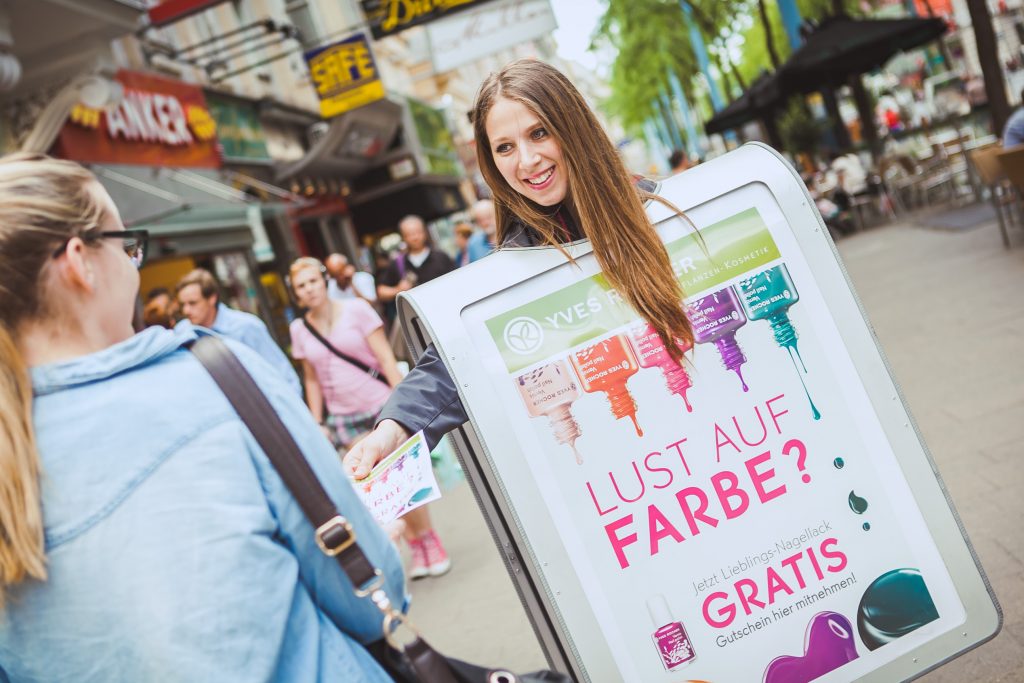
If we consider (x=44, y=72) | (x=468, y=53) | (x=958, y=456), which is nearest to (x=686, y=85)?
(x=468, y=53)

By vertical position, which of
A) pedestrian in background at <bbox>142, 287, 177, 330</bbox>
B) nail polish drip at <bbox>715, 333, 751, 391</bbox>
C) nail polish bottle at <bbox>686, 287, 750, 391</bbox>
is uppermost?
pedestrian in background at <bbox>142, 287, 177, 330</bbox>

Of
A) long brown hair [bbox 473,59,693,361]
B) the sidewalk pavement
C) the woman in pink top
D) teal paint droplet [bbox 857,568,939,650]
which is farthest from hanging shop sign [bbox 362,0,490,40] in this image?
teal paint droplet [bbox 857,568,939,650]

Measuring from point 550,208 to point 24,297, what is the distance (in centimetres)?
131

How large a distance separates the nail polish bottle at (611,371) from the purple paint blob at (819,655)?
59 cm

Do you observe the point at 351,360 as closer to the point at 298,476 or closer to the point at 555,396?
the point at 555,396

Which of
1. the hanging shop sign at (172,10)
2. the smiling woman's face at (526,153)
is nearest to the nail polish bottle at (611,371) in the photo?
the smiling woman's face at (526,153)

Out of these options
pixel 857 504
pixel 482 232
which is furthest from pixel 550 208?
pixel 482 232

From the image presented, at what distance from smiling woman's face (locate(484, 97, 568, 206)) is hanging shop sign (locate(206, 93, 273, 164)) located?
40.7ft

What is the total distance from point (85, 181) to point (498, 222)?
3.85 feet

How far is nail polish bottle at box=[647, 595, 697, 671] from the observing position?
2146mm

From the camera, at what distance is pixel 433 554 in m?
5.16

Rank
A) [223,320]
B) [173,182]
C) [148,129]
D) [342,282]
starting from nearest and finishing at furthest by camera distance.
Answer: [223,320], [342,282], [173,182], [148,129]

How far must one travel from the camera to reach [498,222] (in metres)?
2.50

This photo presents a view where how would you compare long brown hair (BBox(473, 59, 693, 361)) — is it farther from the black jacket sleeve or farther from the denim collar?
the denim collar
